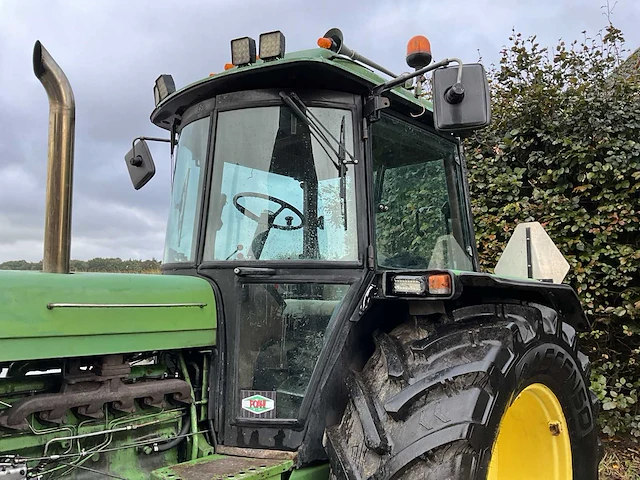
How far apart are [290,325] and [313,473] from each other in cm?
60

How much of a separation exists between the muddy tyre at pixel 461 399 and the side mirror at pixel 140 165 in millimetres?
1706

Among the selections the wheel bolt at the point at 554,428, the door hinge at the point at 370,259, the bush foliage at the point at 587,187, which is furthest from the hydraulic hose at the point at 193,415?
the bush foliage at the point at 587,187

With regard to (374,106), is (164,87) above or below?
above

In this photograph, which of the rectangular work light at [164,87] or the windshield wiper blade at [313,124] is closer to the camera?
the windshield wiper blade at [313,124]

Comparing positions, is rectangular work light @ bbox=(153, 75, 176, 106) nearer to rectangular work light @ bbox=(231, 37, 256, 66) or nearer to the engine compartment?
rectangular work light @ bbox=(231, 37, 256, 66)

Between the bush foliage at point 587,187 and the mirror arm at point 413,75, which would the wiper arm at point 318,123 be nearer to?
the mirror arm at point 413,75

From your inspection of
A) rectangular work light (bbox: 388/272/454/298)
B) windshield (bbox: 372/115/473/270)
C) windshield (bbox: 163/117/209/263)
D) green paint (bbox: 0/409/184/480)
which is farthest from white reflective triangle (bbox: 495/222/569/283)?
green paint (bbox: 0/409/184/480)

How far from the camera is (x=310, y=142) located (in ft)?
7.83

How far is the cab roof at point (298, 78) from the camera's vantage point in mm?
2279

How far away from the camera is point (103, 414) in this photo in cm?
207

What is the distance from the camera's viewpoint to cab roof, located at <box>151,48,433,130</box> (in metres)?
2.28

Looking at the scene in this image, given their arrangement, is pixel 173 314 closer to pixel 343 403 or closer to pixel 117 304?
pixel 117 304

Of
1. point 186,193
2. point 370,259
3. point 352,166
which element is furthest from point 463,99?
point 186,193

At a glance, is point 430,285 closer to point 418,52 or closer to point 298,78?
point 298,78
